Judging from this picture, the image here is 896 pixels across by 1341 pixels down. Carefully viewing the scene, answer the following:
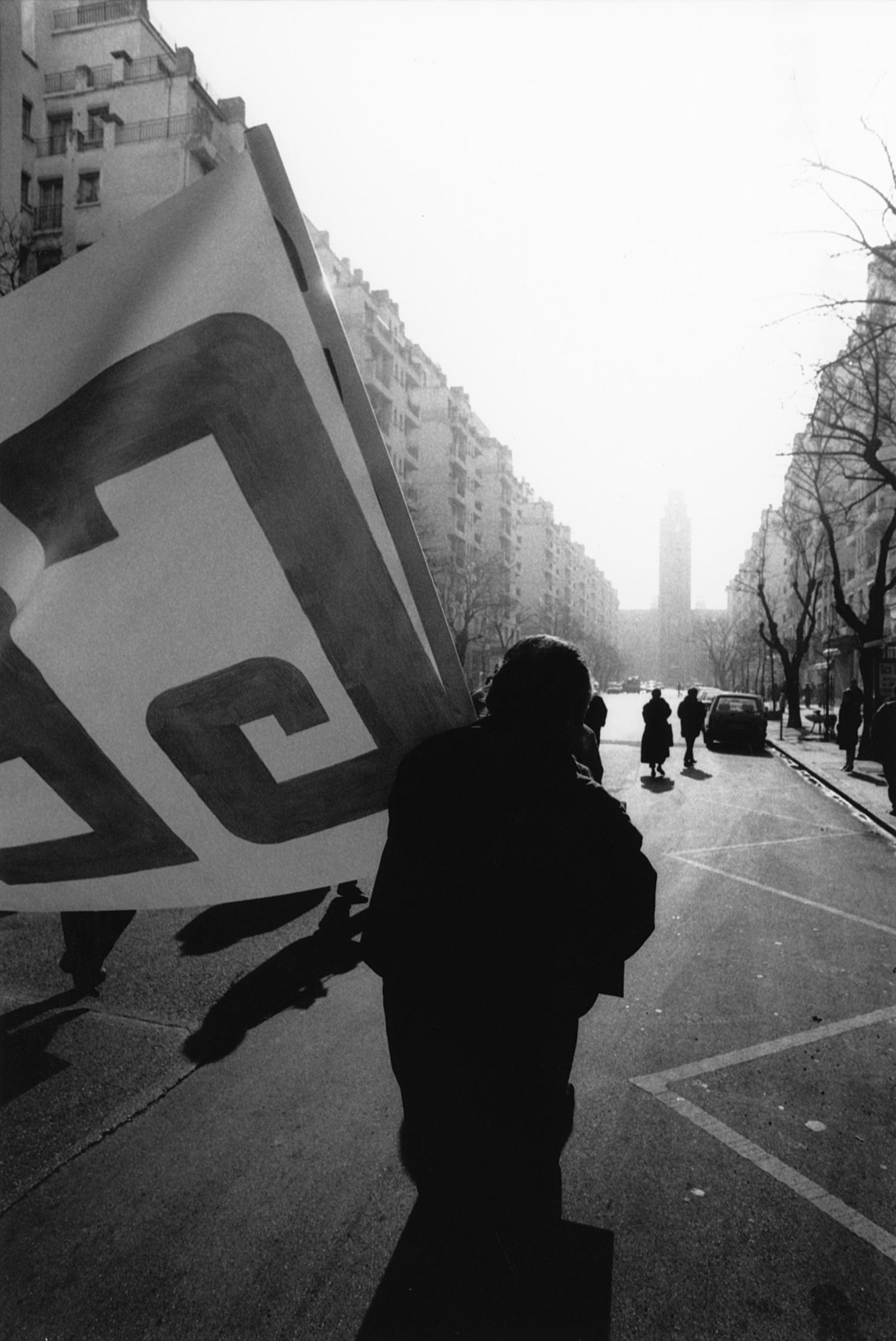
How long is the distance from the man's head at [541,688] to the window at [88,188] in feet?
137

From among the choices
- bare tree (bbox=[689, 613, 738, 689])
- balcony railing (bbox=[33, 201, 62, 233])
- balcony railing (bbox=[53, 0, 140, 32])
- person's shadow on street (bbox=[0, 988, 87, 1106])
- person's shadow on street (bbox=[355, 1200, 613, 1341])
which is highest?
balcony railing (bbox=[53, 0, 140, 32])

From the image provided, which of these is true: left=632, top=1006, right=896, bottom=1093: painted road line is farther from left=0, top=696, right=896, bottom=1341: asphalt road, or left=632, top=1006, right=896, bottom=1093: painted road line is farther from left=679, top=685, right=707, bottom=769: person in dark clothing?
left=679, top=685, right=707, bottom=769: person in dark clothing

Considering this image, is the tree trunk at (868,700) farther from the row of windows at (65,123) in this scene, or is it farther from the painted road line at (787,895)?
the row of windows at (65,123)

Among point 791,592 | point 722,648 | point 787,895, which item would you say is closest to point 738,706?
point 787,895

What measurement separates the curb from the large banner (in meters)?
10.5

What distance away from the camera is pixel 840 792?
14.9m

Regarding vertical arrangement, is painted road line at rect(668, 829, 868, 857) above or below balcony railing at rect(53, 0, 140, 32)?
below

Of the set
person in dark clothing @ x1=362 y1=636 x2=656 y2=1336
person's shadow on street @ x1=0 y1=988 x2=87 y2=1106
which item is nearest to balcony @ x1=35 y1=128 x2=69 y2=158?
person's shadow on street @ x1=0 y1=988 x2=87 y2=1106

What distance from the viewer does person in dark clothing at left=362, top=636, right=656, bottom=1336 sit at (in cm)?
188

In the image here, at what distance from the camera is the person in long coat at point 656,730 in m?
16.3

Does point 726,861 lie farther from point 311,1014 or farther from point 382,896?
point 382,896

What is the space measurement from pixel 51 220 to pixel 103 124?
4487mm

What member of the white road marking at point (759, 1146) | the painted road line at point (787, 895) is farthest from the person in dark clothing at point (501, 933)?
the painted road line at point (787, 895)

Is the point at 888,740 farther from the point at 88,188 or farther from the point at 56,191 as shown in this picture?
the point at 56,191
